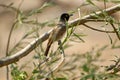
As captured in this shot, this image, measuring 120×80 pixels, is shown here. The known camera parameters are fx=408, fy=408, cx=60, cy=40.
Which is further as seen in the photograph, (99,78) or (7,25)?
(7,25)

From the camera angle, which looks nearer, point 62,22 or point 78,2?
point 62,22

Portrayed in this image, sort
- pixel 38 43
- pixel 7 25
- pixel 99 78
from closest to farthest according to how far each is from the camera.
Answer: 1. pixel 99 78
2. pixel 38 43
3. pixel 7 25

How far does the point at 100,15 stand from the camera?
86cm

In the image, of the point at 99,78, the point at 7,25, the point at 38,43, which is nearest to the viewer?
the point at 99,78

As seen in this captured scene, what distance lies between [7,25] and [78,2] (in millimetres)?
688

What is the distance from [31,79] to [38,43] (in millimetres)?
90

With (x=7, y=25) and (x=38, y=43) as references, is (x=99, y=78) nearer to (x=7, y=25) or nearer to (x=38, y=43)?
(x=38, y=43)

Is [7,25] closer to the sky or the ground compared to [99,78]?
closer to the ground

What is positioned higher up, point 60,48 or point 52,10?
point 60,48

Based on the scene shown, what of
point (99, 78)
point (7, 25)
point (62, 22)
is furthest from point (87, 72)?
point (7, 25)

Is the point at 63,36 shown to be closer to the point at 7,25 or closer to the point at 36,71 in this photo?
the point at 36,71

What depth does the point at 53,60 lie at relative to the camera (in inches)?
30.9

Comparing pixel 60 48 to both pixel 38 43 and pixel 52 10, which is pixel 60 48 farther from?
pixel 52 10

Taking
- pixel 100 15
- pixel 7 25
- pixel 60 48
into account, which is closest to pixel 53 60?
pixel 60 48
